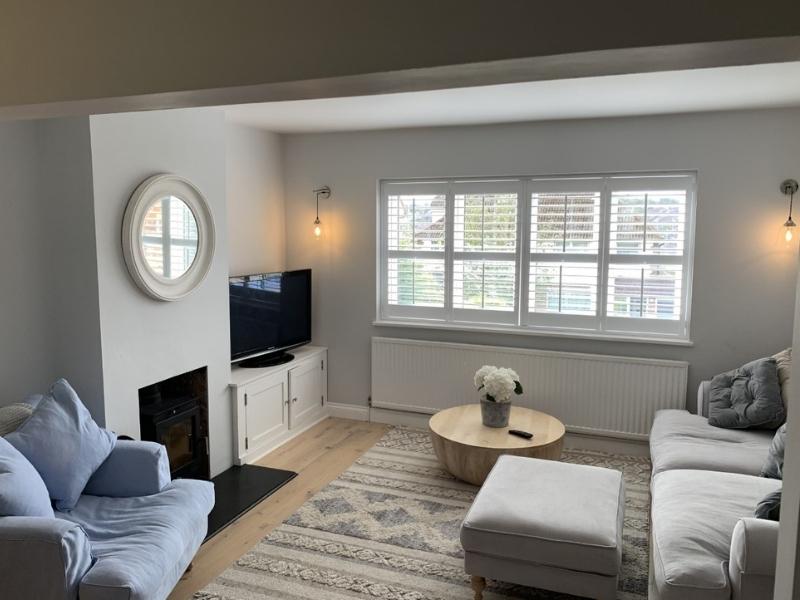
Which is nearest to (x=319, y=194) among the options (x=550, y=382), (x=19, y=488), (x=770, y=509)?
(x=550, y=382)

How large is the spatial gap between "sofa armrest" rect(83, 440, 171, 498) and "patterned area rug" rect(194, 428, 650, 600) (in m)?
0.56

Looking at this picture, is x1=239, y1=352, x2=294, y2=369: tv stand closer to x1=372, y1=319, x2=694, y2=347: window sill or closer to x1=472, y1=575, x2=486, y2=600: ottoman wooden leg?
Answer: x1=372, y1=319, x2=694, y2=347: window sill

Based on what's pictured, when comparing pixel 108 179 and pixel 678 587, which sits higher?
pixel 108 179

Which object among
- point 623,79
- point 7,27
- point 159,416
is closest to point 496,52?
point 7,27

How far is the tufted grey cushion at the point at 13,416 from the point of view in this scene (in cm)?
279

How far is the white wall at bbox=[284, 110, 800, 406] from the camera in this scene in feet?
13.8

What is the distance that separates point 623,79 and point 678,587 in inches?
96.7

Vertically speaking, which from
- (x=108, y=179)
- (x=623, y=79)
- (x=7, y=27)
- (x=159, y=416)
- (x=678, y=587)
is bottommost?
(x=678, y=587)

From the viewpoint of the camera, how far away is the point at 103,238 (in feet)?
10.4

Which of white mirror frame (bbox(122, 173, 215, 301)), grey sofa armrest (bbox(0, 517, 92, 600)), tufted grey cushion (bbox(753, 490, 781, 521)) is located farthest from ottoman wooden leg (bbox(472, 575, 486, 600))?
white mirror frame (bbox(122, 173, 215, 301))

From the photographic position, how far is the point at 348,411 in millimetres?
5520

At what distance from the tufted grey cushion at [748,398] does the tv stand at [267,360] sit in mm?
3087

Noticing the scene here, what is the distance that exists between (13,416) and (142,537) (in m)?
0.91

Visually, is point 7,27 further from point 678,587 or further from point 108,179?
point 678,587
